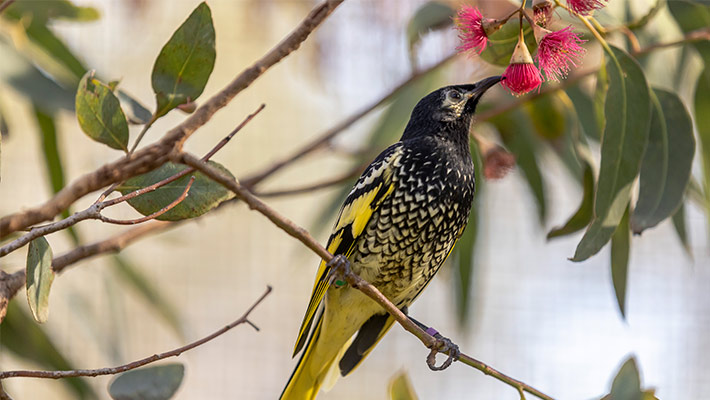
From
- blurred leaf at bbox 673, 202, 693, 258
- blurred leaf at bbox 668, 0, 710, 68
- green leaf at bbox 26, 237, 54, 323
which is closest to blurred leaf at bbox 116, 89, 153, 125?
green leaf at bbox 26, 237, 54, 323

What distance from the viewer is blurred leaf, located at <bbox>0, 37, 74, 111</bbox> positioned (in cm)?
243

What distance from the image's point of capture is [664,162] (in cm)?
233

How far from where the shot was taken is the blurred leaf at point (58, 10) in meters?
2.57

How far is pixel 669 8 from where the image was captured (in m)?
2.91

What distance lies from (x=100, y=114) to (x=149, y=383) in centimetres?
57

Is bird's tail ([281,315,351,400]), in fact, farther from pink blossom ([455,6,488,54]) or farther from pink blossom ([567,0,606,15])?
pink blossom ([567,0,606,15])

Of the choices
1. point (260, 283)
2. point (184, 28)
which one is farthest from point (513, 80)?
point (260, 283)

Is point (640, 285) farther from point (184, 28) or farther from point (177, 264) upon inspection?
point (184, 28)

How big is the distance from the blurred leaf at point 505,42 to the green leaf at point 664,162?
57cm

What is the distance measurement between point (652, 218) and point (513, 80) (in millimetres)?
759

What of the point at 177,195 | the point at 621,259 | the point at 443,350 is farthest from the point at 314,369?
the point at 177,195

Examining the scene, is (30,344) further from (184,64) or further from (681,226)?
(681,226)

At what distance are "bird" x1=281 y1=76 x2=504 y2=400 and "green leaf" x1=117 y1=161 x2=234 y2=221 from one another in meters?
0.66

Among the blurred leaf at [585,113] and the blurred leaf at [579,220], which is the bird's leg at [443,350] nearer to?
the blurred leaf at [579,220]
